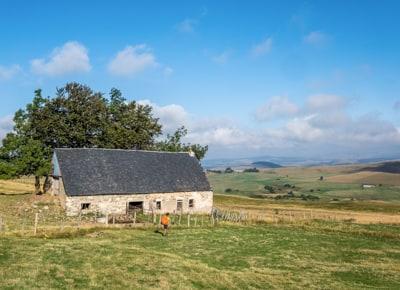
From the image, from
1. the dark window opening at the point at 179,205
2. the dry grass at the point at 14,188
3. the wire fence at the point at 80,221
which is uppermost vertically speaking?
the dry grass at the point at 14,188

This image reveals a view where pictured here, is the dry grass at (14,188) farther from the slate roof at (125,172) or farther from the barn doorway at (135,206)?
the barn doorway at (135,206)

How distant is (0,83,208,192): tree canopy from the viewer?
208 feet

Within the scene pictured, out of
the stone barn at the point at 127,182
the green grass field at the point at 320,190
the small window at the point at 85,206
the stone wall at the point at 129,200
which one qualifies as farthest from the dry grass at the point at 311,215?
the green grass field at the point at 320,190

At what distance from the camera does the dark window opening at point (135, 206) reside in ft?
177

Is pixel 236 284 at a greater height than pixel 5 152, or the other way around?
pixel 5 152

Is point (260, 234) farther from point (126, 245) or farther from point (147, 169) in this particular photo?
point (147, 169)

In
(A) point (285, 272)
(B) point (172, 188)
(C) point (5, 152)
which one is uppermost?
(C) point (5, 152)

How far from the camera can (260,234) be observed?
42031 mm

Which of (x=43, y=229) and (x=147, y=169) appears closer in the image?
(x=43, y=229)

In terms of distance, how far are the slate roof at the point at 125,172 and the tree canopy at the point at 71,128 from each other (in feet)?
32.7

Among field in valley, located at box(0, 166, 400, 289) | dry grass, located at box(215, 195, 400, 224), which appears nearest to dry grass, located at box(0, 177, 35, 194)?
field in valley, located at box(0, 166, 400, 289)

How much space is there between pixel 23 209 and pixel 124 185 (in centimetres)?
1151

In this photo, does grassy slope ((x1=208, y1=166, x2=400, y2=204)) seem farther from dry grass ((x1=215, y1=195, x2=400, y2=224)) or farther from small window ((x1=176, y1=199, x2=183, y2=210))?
small window ((x1=176, y1=199, x2=183, y2=210))

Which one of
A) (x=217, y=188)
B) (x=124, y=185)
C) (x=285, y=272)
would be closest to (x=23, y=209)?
Result: (x=124, y=185)
